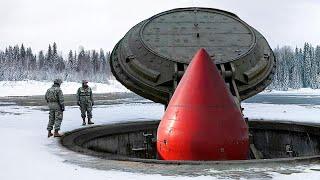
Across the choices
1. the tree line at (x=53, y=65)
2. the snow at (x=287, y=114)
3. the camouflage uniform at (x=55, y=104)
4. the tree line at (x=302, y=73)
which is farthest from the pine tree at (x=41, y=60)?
the camouflage uniform at (x=55, y=104)

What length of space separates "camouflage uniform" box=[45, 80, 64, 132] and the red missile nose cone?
343cm

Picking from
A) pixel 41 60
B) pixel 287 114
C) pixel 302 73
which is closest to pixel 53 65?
pixel 41 60

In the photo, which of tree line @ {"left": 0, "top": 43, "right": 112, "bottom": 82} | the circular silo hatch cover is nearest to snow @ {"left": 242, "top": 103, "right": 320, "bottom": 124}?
the circular silo hatch cover

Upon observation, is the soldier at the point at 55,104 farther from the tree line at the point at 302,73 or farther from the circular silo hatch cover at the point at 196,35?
the tree line at the point at 302,73

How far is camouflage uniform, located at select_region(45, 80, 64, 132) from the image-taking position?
10.7 meters

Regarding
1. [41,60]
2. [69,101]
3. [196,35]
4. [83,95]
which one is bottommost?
[83,95]

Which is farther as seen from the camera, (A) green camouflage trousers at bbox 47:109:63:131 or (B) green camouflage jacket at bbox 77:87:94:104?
(B) green camouflage jacket at bbox 77:87:94:104

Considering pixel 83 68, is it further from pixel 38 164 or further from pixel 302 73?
pixel 38 164

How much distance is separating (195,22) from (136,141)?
387 cm

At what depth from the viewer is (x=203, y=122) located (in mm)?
7742

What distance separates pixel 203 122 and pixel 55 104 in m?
4.52

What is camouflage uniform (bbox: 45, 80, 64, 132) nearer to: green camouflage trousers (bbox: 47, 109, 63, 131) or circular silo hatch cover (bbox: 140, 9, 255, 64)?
green camouflage trousers (bbox: 47, 109, 63, 131)

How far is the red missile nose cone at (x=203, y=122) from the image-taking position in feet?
25.3

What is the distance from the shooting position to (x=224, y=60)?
10.7 m
